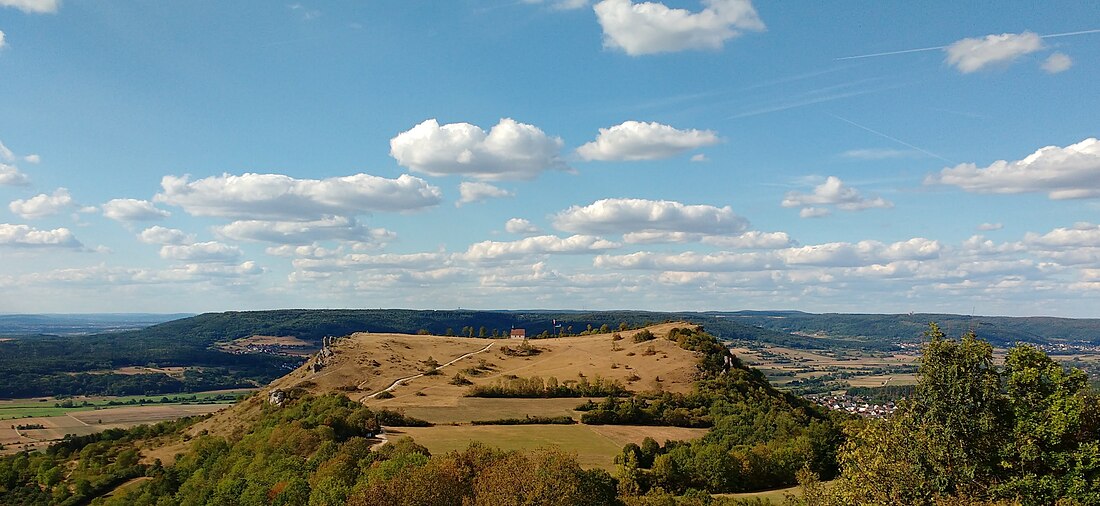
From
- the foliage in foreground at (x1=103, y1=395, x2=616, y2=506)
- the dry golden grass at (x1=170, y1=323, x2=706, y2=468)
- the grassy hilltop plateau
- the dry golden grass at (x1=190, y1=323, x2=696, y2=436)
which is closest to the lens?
the grassy hilltop plateau

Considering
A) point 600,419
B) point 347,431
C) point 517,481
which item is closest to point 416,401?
point 347,431

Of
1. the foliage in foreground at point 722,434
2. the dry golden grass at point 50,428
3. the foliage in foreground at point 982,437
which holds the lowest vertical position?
the dry golden grass at point 50,428

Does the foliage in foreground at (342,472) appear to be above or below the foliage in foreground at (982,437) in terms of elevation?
below

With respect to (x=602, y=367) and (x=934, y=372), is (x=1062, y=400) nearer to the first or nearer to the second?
(x=934, y=372)

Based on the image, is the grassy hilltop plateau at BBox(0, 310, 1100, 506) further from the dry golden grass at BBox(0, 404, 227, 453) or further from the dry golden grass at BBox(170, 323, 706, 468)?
the dry golden grass at BBox(0, 404, 227, 453)

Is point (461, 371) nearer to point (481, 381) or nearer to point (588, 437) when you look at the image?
point (481, 381)

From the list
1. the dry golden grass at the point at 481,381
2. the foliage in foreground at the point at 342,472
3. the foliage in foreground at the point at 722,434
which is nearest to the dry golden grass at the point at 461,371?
the dry golden grass at the point at 481,381

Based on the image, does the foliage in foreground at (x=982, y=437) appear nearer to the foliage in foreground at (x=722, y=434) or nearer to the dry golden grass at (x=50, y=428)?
the foliage in foreground at (x=722, y=434)

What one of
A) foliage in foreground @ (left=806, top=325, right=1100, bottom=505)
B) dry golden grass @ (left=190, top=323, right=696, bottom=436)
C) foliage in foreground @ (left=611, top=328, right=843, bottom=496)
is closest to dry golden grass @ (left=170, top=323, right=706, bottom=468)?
dry golden grass @ (left=190, top=323, right=696, bottom=436)

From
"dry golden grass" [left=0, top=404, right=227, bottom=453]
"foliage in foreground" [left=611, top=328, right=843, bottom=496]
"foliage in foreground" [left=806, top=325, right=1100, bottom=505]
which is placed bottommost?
"dry golden grass" [left=0, top=404, right=227, bottom=453]

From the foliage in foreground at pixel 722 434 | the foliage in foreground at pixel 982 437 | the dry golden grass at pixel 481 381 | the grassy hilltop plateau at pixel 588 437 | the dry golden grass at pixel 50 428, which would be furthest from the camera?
the dry golden grass at pixel 50 428
